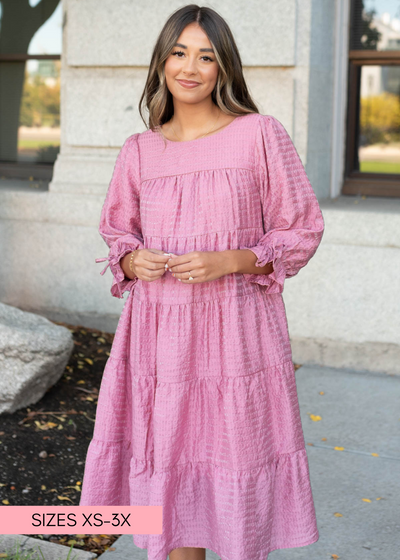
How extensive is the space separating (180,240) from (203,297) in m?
0.19

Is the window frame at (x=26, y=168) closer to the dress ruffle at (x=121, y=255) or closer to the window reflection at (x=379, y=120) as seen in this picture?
the window reflection at (x=379, y=120)

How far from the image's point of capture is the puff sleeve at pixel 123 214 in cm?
228

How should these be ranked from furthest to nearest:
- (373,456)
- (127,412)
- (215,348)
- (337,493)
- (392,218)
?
(392,218) → (373,456) → (337,493) → (127,412) → (215,348)

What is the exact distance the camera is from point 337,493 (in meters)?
3.22

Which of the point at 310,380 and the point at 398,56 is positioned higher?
the point at 398,56

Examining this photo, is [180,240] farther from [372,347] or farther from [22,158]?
[22,158]

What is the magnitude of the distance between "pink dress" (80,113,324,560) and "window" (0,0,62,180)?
4356 millimetres

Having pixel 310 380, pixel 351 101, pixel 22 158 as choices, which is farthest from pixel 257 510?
pixel 22 158

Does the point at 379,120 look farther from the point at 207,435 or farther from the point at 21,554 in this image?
the point at 21,554

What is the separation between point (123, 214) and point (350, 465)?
1.90 metres

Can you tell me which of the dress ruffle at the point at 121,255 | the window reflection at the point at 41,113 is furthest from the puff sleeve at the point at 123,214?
the window reflection at the point at 41,113

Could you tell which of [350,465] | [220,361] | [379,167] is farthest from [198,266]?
[379,167]

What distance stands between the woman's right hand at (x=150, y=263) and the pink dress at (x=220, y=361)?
10cm

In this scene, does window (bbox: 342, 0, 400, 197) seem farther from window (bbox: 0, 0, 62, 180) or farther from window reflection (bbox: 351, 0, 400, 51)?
window (bbox: 0, 0, 62, 180)
